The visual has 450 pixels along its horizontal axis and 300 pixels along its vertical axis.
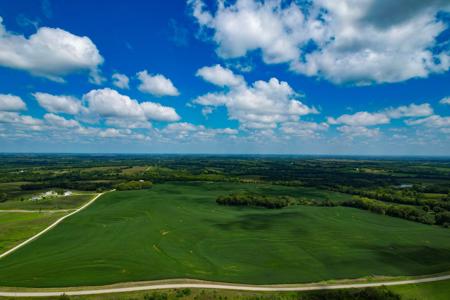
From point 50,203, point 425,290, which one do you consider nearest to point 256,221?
point 425,290

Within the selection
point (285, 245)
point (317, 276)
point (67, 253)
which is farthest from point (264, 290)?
point (67, 253)

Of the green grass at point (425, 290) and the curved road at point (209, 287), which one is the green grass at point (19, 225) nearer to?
the curved road at point (209, 287)

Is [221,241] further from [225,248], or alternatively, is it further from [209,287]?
[209,287]

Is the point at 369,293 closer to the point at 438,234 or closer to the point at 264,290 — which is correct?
the point at 264,290

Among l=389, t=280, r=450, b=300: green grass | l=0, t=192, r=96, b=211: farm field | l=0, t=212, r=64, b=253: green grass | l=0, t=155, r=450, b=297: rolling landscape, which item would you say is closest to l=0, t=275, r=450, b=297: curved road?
l=0, t=155, r=450, b=297: rolling landscape

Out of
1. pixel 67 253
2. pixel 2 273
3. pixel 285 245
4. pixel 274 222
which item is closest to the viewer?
pixel 2 273

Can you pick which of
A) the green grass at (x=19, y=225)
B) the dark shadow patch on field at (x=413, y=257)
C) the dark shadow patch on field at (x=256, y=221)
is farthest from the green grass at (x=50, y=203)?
the dark shadow patch on field at (x=413, y=257)
